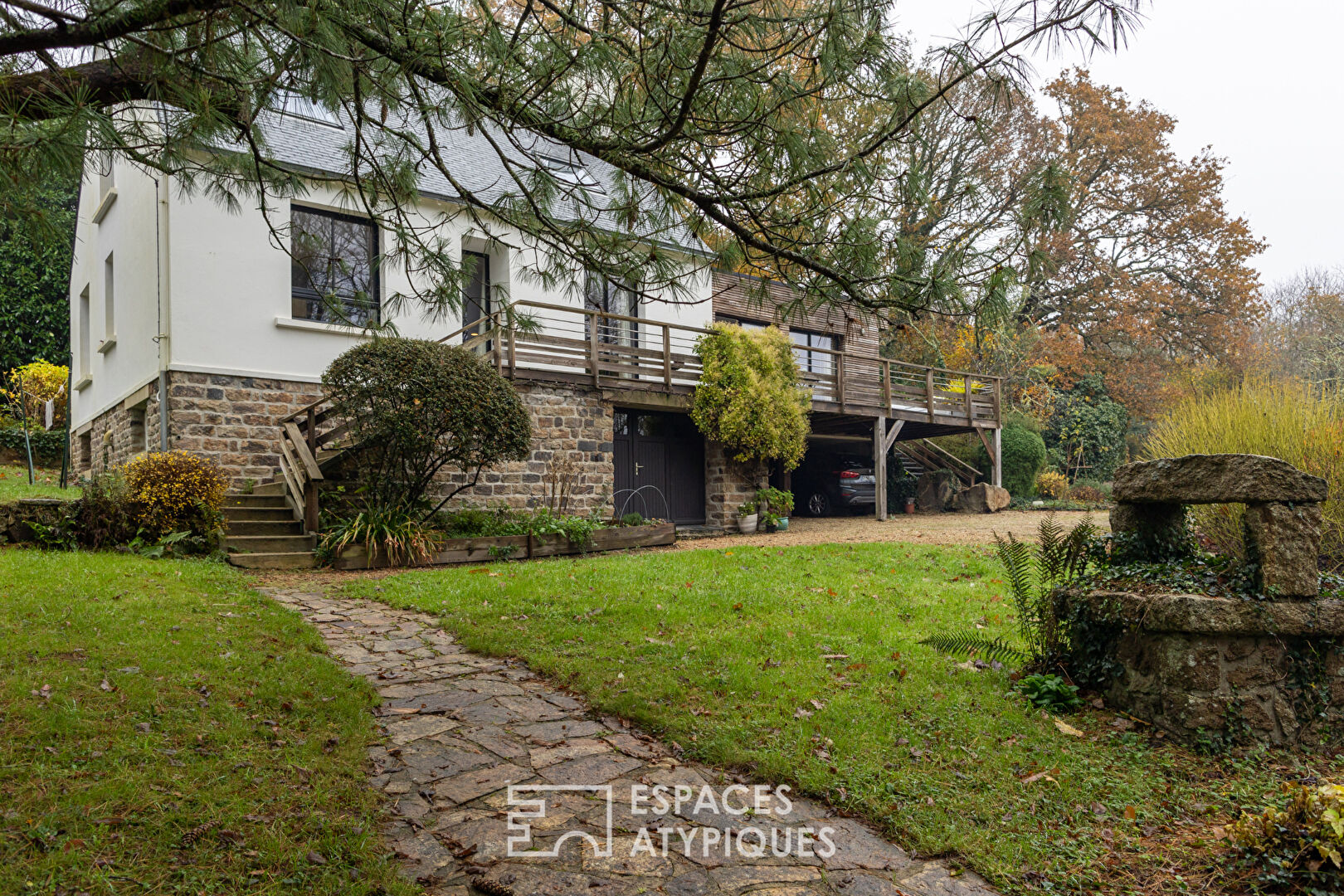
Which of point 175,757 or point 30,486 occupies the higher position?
point 30,486

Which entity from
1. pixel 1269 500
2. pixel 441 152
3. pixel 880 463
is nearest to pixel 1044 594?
pixel 1269 500

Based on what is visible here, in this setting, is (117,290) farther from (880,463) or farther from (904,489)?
(904,489)

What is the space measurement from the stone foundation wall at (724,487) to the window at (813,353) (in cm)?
439

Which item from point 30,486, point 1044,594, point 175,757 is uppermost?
point 30,486

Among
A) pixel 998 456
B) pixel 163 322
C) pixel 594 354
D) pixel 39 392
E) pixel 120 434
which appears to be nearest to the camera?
pixel 163 322

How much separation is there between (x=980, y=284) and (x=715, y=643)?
111 inches

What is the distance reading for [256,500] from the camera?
1045 cm

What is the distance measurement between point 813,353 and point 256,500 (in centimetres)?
1310

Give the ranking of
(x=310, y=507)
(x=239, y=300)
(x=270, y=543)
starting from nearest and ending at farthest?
(x=270, y=543)
(x=310, y=507)
(x=239, y=300)

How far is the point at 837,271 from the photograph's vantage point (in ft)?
14.1

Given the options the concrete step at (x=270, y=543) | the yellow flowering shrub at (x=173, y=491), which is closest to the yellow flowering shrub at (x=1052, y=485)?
the concrete step at (x=270, y=543)

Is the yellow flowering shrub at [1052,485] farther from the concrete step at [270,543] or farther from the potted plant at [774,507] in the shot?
the concrete step at [270,543]

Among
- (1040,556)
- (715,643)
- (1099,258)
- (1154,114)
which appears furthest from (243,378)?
(1154,114)

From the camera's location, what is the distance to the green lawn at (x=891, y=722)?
287cm
